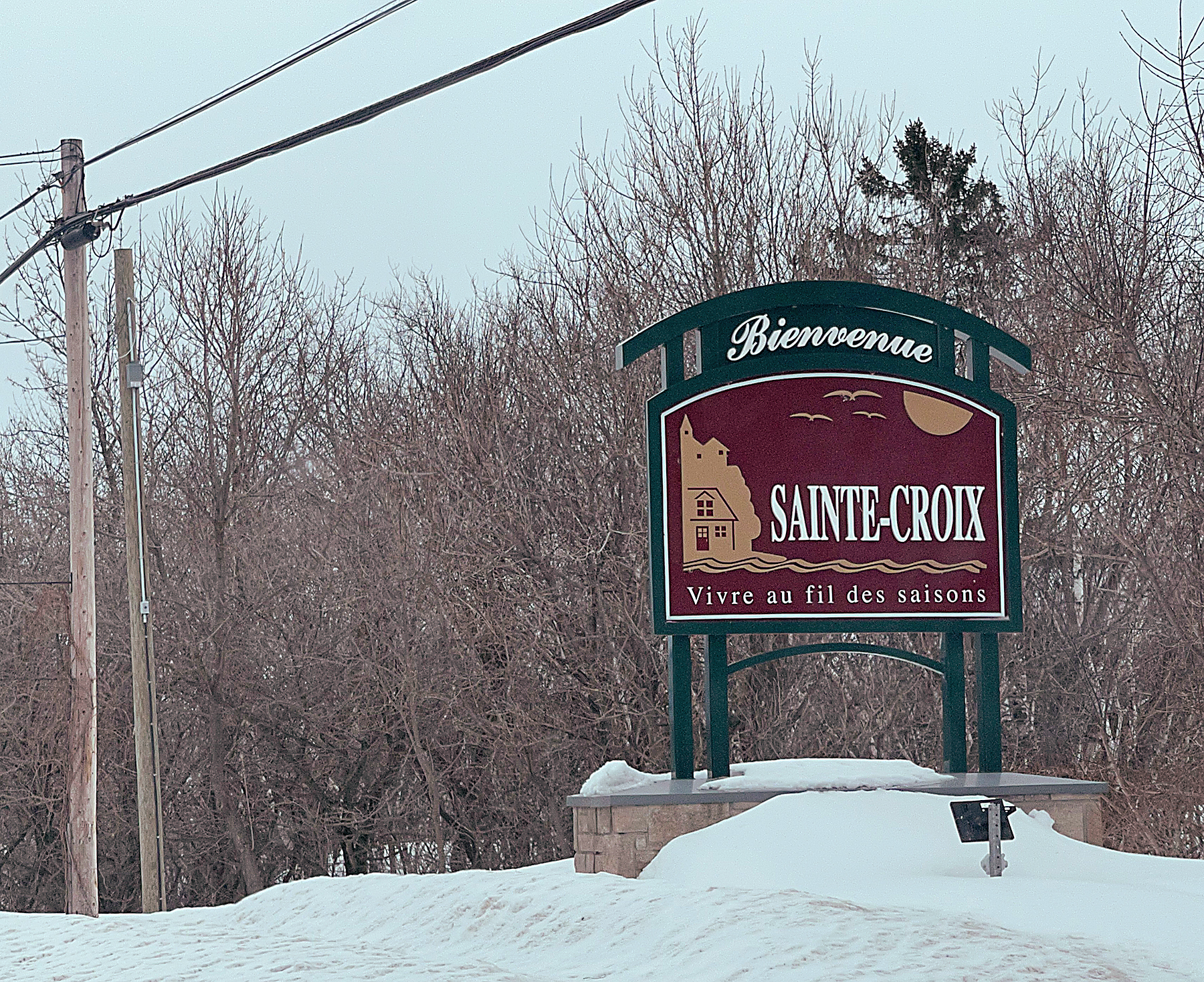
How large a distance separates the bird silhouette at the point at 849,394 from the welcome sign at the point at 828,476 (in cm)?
1

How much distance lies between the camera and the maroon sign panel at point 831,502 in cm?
969

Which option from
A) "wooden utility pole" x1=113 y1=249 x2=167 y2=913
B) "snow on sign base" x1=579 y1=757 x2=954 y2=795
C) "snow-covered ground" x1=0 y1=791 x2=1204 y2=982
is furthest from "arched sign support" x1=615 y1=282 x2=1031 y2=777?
"wooden utility pole" x1=113 y1=249 x2=167 y2=913

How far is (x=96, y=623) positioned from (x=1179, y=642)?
49.7ft

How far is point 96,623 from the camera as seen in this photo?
1992 cm

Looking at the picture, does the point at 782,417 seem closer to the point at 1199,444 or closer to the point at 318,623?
the point at 1199,444

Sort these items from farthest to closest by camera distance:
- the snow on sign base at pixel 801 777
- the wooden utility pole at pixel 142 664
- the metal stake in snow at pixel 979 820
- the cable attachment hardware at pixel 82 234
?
the wooden utility pole at pixel 142 664
the cable attachment hardware at pixel 82 234
the snow on sign base at pixel 801 777
the metal stake in snow at pixel 979 820

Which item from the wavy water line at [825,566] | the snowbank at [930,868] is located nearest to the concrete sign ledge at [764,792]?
the snowbank at [930,868]

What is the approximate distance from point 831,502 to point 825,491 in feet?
0.31

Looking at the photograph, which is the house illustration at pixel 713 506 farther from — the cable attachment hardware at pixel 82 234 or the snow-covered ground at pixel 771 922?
the cable attachment hardware at pixel 82 234

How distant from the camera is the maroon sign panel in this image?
31.8 ft

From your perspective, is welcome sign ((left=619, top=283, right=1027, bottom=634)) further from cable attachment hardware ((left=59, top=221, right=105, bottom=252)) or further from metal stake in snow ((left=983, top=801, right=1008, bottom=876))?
cable attachment hardware ((left=59, top=221, right=105, bottom=252))

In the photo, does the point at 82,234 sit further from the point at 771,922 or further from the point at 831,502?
the point at 771,922

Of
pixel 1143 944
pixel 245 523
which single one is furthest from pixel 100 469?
pixel 1143 944

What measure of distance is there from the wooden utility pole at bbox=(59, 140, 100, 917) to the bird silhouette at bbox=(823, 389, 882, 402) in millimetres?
7462
